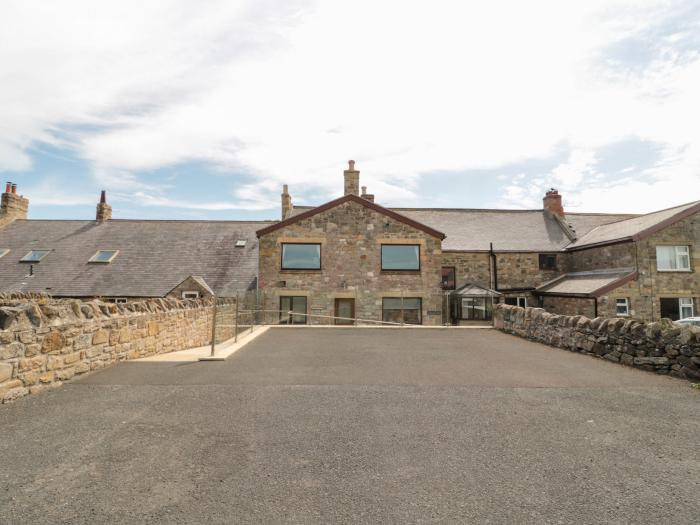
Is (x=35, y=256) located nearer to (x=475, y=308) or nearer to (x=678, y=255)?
(x=475, y=308)

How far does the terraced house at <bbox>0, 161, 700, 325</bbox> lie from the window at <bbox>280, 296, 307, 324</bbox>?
2.1 inches

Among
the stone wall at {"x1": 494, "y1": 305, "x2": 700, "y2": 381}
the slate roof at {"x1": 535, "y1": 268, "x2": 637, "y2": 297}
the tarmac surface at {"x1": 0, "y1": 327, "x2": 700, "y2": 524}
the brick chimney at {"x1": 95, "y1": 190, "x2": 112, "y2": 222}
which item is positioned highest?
the brick chimney at {"x1": 95, "y1": 190, "x2": 112, "y2": 222}

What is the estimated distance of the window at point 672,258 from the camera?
21456mm

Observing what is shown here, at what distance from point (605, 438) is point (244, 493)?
4.30 m

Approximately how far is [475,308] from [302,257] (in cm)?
1083

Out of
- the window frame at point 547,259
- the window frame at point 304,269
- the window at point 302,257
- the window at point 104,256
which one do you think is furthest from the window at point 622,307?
the window at point 104,256

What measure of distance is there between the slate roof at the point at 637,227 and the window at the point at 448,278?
798 cm

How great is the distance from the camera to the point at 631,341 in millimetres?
9109

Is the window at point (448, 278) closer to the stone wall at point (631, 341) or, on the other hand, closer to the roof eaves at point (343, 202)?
the roof eaves at point (343, 202)

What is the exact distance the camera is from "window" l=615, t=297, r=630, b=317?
68.4 ft

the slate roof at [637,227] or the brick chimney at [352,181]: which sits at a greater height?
the brick chimney at [352,181]

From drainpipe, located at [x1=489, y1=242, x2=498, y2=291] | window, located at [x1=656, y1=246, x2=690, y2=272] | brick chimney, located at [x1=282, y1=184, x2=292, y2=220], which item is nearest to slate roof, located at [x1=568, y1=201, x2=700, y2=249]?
window, located at [x1=656, y1=246, x2=690, y2=272]

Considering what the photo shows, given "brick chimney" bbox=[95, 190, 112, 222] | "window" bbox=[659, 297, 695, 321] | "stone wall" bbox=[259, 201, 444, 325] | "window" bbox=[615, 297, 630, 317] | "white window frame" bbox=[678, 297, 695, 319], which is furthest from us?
"brick chimney" bbox=[95, 190, 112, 222]

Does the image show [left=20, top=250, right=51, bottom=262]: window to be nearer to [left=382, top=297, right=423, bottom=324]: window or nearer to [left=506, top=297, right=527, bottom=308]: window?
[left=382, top=297, right=423, bottom=324]: window
